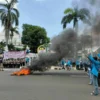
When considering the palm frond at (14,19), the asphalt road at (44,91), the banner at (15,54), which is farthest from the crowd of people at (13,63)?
the asphalt road at (44,91)

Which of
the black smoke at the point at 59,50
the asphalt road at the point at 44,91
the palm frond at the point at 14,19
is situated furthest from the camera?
the palm frond at the point at 14,19

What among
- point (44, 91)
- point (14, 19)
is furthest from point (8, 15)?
point (44, 91)

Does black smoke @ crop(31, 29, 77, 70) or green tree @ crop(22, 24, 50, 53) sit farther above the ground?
green tree @ crop(22, 24, 50, 53)

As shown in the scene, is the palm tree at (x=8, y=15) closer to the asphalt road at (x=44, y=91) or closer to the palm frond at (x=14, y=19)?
the palm frond at (x=14, y=19)

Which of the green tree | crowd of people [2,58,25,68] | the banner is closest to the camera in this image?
crowd of people [2,58,25,68]

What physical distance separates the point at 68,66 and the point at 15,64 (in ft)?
35.9

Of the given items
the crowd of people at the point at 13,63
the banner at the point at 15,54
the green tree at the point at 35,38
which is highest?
the green tree at the point at 35,38

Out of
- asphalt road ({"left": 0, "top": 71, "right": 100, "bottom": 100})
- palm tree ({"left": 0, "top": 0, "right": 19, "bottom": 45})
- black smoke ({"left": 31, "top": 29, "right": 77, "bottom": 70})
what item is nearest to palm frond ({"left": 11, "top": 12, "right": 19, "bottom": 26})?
palm tree ({"left": 0, "top": 0, "right": 19, "bottom": 45})

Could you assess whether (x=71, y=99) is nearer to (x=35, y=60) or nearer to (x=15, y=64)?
(x=35, y=60)

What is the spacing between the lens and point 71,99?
1062 cm

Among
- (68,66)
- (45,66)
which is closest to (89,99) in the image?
(45,66)

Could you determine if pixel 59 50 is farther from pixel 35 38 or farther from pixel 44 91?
pixel 35 38

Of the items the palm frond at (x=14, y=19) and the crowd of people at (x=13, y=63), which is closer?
the crowd of people at (x=13, y=63)

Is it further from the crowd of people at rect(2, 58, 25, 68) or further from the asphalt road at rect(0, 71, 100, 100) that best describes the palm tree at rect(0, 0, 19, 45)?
the asphalt road at rect(0, 71, 100, 100)
